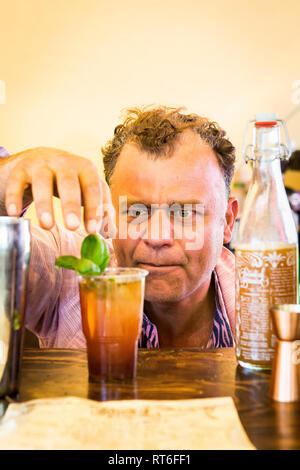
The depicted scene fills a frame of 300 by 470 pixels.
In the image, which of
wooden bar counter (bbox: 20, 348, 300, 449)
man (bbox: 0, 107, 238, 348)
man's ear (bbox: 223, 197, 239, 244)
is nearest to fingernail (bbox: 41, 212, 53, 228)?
wooden bar counter (bbox: 20, 348, 300, 449)

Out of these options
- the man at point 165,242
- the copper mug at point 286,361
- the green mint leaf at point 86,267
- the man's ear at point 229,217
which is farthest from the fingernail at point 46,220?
the man's ear at point 229,217

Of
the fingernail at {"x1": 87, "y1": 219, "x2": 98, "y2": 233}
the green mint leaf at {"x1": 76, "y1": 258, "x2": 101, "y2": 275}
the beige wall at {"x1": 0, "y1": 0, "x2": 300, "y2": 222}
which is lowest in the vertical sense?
the green mint leaf at {"x1": 76, "y1": 258, "x2": 101, "y2": 275}

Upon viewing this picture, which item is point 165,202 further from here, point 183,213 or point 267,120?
Answer: point 267,120

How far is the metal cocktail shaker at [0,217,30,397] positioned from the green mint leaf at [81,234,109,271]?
0.27ft

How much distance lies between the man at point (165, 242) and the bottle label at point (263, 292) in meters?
0.65

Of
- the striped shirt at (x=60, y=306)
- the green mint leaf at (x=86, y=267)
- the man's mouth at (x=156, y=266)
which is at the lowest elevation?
the striped shirt at (x=60, y=306)

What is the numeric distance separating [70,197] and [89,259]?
0.47 feet

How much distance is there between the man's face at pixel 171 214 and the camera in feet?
4.58

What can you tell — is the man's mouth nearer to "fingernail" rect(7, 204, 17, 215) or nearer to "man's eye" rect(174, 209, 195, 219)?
"man's eye" rect(174, 209, 195, 219)

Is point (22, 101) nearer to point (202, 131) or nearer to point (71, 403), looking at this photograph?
point (202, 131)

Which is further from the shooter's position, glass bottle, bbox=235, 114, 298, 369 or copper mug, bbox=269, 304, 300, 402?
glass bottle, bbox=235, 114, 298, 369

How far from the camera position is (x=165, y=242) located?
1.39 m

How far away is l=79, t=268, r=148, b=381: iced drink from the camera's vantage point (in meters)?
0.66

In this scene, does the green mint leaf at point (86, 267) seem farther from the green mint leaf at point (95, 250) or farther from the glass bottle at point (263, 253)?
the glass bottle at point (263, 253)
